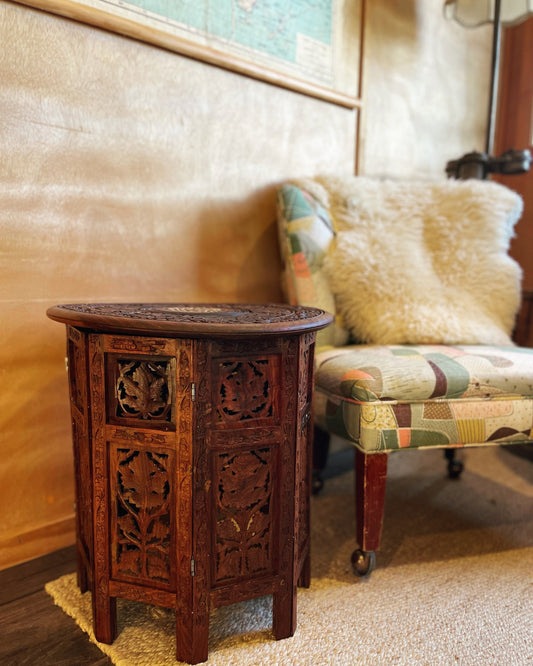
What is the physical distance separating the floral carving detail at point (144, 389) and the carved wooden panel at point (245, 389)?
9 cm

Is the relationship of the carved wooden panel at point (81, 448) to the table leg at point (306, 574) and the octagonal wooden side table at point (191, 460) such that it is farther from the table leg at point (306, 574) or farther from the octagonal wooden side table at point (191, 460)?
the table leg at point (306, 574)

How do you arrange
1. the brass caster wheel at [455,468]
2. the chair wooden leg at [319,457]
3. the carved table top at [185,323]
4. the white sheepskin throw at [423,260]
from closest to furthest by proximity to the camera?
the carved table top at [185,323] < the white sheepskin throw at [423,260] < the chair wooden leg at [319,457] < the brass caster wheel at [455,468]

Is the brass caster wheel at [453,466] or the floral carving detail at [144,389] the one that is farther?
the brass caster wheel at [453,466]

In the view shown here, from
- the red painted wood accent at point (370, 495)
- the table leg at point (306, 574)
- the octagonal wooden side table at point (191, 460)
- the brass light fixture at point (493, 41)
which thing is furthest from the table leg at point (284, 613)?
the brass light fixture at point (493, 41)

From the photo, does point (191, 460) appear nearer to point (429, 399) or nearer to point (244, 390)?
point (244, 390)

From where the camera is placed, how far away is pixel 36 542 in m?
1.16

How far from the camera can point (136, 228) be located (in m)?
1.25

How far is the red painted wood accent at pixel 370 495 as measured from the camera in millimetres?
1020

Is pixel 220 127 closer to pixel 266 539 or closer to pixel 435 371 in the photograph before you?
pixel 435 371

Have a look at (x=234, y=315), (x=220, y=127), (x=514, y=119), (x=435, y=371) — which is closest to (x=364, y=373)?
(x=435, y=371)

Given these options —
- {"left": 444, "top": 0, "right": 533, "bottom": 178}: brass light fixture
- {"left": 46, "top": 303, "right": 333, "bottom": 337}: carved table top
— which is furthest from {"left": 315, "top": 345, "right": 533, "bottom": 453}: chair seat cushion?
{"left": 444, "top": 0, "right": 533, "bottom": 178}: brass light fixture

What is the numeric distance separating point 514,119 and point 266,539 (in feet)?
6.87

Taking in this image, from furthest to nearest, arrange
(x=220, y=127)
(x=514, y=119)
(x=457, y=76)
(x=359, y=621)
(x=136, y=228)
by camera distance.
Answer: (x=514, y=119), (x=457, y=76), (x=220, y=127), (x=136, y=228), (x=359, y=621)

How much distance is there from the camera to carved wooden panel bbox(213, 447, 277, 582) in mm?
828
